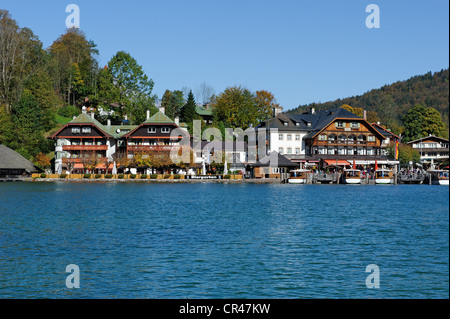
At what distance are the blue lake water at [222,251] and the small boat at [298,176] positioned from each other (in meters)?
38.8

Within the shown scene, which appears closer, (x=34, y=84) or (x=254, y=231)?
(x=254, y=231)

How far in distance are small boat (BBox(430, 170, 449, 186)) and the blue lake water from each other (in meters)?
43.5

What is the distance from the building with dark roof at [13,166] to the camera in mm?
80250

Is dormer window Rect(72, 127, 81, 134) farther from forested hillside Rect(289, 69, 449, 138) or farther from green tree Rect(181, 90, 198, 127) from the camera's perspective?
forested hillside Rect(289, 69, 449, 138)

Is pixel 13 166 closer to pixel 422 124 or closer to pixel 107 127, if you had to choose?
pixel 107 127

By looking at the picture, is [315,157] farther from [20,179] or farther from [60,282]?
[60,282]

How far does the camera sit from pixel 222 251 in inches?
920

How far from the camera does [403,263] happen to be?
68.8 feet

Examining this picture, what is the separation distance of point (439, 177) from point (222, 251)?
6840cm

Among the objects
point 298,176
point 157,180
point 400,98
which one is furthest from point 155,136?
point 400,98

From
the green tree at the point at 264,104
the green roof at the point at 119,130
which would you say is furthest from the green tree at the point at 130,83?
the green tree at the point at 264,104

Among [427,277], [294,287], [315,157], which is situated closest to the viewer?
[294,287]
